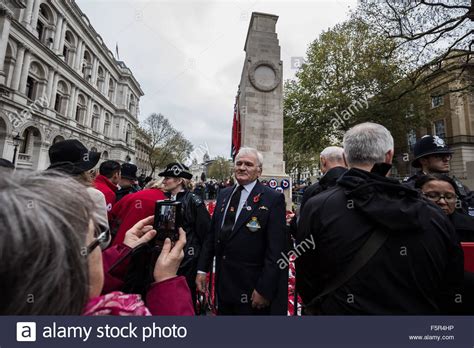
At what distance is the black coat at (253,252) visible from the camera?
2.14 m

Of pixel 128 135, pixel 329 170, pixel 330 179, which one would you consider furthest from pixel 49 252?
pixel 128 135

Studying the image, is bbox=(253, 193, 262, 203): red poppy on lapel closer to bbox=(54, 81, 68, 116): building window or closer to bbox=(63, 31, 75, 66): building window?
bbox=(54, 81, 68, 116): building window

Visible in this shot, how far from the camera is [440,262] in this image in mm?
1288

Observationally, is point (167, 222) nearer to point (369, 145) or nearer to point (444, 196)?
point (369, 145)

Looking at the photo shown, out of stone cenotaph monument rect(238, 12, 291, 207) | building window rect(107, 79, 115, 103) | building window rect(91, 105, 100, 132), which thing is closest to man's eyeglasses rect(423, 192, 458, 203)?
stone cenotaph monument rect(238, 12, 291, 207)

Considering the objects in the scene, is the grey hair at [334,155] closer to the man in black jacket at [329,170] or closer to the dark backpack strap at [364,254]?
the man in black jacket at [329,170]

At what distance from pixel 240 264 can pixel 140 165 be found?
66.0 metres

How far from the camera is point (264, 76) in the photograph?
10719 mm

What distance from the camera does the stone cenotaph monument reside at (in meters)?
10.3

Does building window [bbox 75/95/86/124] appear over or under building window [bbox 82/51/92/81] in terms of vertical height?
under

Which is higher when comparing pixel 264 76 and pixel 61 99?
pixel 61 99

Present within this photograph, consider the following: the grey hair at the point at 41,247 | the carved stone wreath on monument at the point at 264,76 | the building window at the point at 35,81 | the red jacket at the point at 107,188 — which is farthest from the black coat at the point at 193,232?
the building window at the point at 35,81

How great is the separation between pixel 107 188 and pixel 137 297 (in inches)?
117

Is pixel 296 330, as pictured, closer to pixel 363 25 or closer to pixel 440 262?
pixel 440 262
